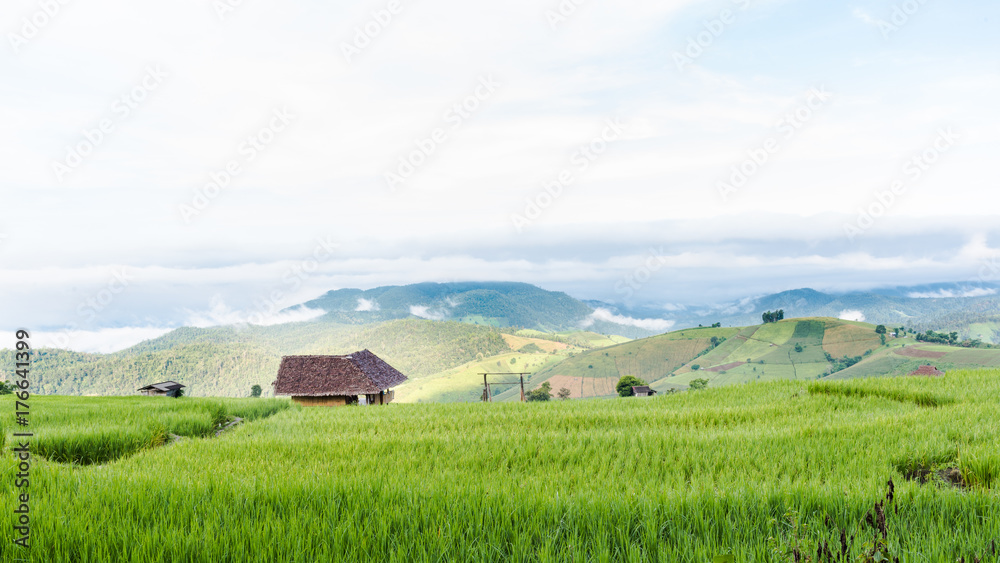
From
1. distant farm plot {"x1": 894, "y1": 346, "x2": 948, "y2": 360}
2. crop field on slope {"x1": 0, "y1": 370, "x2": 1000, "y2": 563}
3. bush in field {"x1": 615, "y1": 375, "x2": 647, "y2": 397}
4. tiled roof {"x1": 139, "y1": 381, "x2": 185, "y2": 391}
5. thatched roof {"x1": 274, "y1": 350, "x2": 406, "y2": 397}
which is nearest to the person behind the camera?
crop field on slope {"x1": 0, "y1": 370, "x2": 1000, "y2": 563}

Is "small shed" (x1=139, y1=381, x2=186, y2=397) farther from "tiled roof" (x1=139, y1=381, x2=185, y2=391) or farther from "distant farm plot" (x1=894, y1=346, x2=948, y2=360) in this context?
"distant farm plot" (x1=894, y1=346, x2=948, y2=360)

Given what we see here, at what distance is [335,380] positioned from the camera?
5403 cm

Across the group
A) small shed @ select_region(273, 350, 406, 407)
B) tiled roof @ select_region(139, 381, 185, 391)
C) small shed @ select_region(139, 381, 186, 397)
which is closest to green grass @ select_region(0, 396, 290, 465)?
small shed @ select_region(273, 350, 406, 407)

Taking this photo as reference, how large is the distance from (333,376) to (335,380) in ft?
2.44

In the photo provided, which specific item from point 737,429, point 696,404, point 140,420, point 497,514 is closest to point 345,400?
point 140,420

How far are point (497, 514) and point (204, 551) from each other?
2.34 meters

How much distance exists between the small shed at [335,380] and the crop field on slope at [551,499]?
43817mm

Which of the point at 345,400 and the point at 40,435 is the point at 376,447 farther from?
the point at 345,400

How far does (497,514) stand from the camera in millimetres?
4770

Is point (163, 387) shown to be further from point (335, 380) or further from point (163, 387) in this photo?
point (335, 380)

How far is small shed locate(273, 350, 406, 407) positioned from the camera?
53.0 metres

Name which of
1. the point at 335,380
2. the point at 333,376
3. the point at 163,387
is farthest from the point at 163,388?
the point at 335,380

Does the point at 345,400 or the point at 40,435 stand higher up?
the point at 40,435

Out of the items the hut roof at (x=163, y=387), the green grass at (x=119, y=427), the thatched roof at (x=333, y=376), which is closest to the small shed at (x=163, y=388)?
the hut roof at (x=163, y=387)
